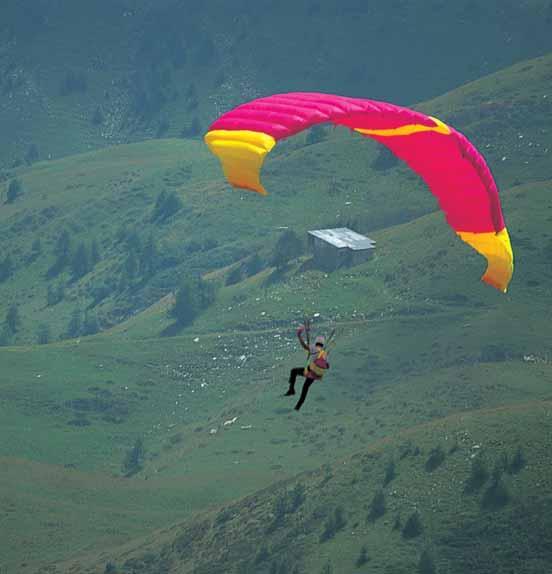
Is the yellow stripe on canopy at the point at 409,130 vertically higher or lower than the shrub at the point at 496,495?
higher

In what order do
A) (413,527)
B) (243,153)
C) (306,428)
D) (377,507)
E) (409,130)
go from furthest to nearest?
(306,428) < (377,507) < (413,527) < (409,130) < (243,153)

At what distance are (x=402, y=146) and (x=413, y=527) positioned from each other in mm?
51712

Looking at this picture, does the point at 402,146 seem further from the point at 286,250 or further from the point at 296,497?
the point at 286,250

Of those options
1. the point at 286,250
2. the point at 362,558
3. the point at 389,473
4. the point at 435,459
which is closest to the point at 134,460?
the point at 389,473

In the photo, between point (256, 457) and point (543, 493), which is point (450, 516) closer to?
point (543, 493)

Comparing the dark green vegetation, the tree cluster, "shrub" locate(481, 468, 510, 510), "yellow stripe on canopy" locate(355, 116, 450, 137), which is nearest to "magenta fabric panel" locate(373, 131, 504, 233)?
"yellow stripe on canopy" locate(355, 116, 450, 137)

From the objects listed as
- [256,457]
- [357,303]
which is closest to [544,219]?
[357,303]

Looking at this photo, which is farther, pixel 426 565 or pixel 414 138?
pixel 426 565

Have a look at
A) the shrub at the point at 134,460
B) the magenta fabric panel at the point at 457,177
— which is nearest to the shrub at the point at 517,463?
the shrub at the point at 134,460

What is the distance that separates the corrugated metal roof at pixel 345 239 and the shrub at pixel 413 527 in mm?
71861

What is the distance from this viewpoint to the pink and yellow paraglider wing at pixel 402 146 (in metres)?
57.3

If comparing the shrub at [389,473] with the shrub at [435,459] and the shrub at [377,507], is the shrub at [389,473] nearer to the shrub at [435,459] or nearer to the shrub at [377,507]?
the shrub at [377,507]

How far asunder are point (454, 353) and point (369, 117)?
9443cm

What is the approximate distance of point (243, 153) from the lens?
56906 mm
